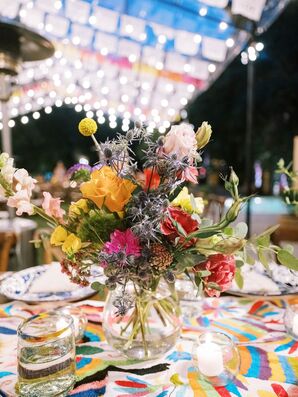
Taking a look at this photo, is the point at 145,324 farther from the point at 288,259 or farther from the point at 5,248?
the point at 5,248

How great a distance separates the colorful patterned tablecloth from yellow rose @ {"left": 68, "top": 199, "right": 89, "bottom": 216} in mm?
317

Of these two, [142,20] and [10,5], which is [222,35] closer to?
[142,20]

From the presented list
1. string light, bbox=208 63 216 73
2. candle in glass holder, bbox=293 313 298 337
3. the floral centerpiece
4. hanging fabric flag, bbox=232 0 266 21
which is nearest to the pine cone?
the floral centerpiece

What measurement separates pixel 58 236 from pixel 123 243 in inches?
5.4

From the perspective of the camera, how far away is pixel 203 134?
0.67 meters

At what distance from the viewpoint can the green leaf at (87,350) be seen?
2.63 feet

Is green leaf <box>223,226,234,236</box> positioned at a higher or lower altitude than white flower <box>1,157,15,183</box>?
lower

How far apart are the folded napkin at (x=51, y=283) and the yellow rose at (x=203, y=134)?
24.7 inches

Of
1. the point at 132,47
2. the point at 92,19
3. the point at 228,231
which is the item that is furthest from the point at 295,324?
the point at 132,47

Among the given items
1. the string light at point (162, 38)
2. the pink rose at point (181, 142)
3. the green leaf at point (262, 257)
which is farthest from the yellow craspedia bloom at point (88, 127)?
the string light at point (162, 38)

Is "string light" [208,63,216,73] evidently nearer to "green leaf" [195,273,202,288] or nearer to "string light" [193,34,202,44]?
"string light" [193,34,202,44]

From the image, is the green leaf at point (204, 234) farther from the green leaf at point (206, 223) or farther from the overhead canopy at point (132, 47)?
the overhead canopy at point (132, 47)

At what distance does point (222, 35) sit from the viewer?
3125 millimetres

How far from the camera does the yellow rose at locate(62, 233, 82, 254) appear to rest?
649mm
